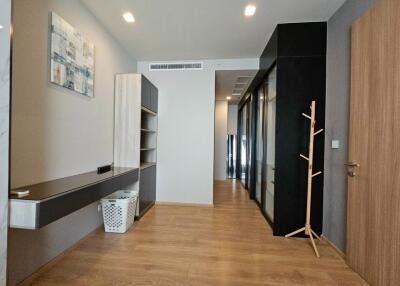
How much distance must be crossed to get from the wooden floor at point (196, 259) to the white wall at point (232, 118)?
184 inches

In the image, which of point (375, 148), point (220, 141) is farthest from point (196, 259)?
point (220, 141)

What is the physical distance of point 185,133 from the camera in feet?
14.3

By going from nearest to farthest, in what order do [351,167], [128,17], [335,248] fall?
[351,167] < [335,248] < [128,17]

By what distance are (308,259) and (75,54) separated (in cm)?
343

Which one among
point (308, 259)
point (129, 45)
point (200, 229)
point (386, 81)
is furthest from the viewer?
point (129, 45)

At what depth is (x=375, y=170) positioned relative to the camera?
1.87 metres

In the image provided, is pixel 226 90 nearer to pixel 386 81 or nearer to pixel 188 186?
pixel 188 186

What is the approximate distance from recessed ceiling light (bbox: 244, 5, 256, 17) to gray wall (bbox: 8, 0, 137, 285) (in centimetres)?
198

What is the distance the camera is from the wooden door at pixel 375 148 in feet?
5.50

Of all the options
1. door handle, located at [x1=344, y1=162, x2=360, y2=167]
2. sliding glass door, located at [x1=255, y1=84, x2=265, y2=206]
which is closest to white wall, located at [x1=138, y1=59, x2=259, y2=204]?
sliding glass door, located at [x1=255, y1=84, x2=265, y2=206]

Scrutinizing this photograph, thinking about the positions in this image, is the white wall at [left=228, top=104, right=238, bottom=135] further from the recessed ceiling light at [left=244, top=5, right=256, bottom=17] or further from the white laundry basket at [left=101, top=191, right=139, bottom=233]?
the white laundry basket at [left=101, top=191, right=139, bottom=233]

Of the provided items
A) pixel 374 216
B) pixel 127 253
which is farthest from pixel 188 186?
pixel 374 216

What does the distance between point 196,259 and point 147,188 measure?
186 cm

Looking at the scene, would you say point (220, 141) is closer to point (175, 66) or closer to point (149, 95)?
point (175, 66)
